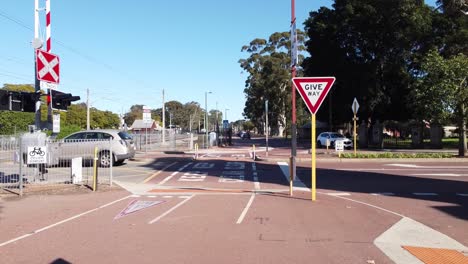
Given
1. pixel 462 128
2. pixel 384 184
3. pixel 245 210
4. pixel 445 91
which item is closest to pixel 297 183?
pixel 384 184

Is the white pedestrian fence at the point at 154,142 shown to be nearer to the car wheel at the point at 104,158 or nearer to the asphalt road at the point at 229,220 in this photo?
the car wheel at the point at 104,158

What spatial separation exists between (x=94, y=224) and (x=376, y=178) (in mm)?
11506

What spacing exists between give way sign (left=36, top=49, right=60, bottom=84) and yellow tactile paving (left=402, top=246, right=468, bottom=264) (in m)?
11.3

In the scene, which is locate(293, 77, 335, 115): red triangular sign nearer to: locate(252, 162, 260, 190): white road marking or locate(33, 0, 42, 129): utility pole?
locate(252, 162, 260, 190): white road marking

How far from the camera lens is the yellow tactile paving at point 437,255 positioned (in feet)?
21.5

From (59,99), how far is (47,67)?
1050mm

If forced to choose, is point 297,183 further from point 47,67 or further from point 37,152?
point 47,67

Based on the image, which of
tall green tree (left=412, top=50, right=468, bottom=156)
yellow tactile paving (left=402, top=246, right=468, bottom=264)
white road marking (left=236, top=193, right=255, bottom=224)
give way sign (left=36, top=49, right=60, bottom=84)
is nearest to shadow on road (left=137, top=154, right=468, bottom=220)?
yellow tactile paving (left=402, top=246, right=468, bottom=264)

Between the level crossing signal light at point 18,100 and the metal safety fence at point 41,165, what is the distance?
84 centimetres

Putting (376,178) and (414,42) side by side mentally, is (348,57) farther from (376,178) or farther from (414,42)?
(376,178)

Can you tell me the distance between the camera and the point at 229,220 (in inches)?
373

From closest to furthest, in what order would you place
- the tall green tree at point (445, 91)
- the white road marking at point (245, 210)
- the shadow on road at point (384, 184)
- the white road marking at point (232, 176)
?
the white road marking at point (245, 210), the shadow on road at point (384, 184), the white road marking at point (232, 176), the tall green tree at point (445, 91)

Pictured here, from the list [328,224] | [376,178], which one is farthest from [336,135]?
[328,224]

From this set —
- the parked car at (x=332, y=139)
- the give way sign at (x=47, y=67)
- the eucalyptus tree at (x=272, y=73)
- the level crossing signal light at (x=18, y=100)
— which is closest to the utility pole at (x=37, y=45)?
the level crossing signal light at (x=18, y=100)
